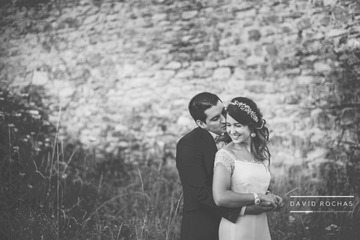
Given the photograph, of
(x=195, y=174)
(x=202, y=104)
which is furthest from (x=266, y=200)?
(x=202, y=104)

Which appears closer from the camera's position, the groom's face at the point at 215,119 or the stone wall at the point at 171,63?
the groom's face at the point at 215,119

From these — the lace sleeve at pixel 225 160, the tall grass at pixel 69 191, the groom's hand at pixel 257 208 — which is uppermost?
the lace sleeve at pixel 225 160

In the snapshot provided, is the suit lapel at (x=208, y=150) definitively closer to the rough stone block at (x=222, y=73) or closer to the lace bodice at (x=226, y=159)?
the lace bodice at (x=226, y=159)

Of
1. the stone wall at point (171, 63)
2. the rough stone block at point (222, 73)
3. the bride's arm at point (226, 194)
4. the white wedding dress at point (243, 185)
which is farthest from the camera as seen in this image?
the rough stone block at point (222, 73)

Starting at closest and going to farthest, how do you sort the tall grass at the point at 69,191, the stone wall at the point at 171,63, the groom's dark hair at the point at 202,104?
1. the groom's dark hair at the point at 202,104
2. the tall grass at the point at 69,191
3. the stone wall at the point at 171,63

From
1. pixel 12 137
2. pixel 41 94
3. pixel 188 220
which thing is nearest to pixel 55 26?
pixel 41 94

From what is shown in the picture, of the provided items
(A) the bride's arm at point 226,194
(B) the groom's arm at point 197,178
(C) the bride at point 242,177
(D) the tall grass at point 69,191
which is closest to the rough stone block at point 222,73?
(D) the tall grass at point 69,191

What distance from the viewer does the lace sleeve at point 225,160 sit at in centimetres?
263

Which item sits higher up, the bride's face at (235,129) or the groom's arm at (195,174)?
the bride's face at (235,129)

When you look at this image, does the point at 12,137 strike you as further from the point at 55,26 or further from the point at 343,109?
the point at 343,109

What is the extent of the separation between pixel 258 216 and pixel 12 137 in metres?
3.56

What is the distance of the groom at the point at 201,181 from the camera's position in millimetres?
2670

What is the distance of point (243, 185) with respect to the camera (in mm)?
2664

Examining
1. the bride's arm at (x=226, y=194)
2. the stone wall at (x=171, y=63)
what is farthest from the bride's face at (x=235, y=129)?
the stone wall at (x=171, y=63)
